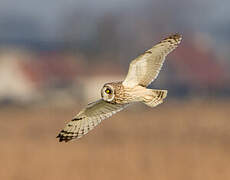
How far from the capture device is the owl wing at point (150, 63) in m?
6.39

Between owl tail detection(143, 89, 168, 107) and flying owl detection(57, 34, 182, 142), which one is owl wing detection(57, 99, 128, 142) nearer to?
flying owl detection(57, 34, 182, 142)

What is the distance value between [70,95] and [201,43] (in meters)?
21.8

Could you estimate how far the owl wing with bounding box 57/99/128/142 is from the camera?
6.95 m

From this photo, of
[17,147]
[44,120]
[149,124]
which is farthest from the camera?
[44,120]

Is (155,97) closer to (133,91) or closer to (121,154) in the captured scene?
(133,91)

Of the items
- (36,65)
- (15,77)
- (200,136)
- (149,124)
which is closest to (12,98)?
(15,77)

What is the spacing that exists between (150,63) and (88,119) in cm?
92

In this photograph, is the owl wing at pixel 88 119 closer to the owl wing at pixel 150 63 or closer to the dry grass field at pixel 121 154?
the owl wing at pixel 150 63

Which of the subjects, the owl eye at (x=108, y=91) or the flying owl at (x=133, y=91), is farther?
the owl eye at (x=108, y=91)

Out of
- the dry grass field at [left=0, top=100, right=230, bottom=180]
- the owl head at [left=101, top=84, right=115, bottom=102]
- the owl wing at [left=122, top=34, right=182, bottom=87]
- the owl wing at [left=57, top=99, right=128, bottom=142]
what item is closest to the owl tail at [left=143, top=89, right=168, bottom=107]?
the owl wing at [left=122, top=34, right=182, bottom=87]

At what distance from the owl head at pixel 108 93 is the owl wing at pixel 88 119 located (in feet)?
0.99

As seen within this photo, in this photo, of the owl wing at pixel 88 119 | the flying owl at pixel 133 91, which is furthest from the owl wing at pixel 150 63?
the owl wing at pixel 88 119

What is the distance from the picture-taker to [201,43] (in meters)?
57.0

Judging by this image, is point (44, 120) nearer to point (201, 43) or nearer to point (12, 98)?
point (12, 98)
